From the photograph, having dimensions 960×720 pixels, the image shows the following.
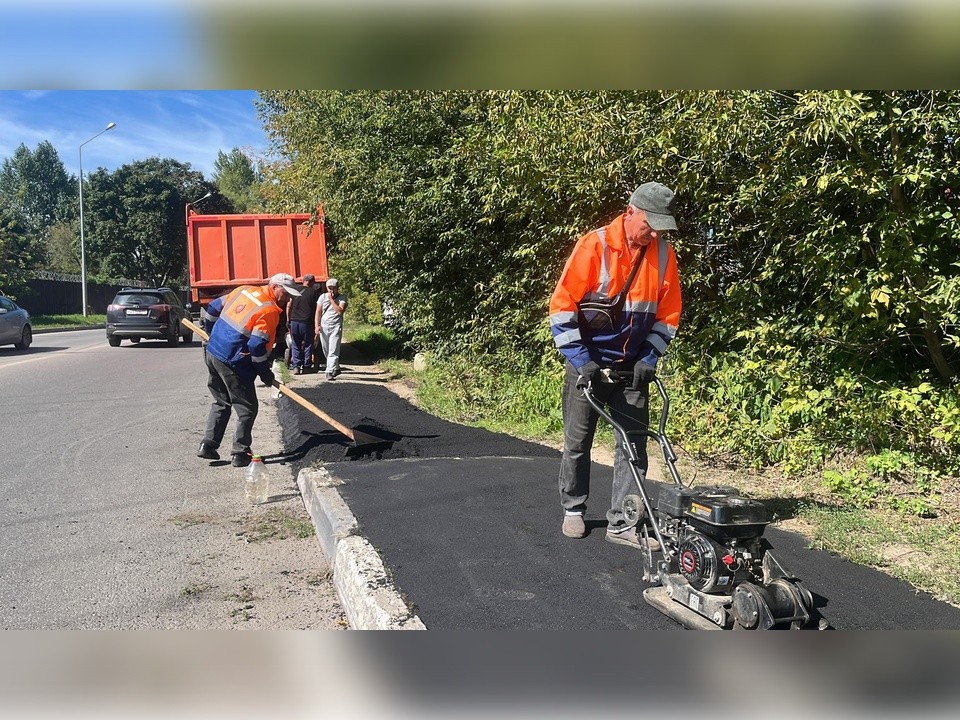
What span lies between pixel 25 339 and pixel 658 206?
16438mm

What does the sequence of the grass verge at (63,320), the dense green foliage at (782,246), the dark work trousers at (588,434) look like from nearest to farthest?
the dark work trousers at (588,434) → the dense green foliage at (782,246) → the grass verge at (63,320)

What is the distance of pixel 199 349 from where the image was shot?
18766 millimetres

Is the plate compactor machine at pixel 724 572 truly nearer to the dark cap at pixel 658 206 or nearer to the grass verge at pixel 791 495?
the grass verge at pixel 791 495

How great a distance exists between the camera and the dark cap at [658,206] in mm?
3729

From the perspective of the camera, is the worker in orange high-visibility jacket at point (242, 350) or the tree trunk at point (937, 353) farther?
the worker in orange high-visibility jacket at point (242, 350)

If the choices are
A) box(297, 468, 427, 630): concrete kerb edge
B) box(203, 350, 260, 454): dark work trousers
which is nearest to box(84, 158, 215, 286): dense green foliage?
box(203, 350, 260, 454): dark work trousers

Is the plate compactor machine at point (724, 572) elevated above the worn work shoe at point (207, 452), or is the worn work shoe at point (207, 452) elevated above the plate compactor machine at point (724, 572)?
the plate compactor machine at point (724, 572)

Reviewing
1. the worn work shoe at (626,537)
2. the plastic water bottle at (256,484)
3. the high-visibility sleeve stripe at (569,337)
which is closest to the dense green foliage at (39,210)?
the plastic water bottle at (256,484)

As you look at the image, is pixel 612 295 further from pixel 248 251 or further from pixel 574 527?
pixel 248 251

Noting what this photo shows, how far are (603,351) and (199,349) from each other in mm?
16649

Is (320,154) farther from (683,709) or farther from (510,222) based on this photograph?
(683,709)

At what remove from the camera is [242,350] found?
668cm

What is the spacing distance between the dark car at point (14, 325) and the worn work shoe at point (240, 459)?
10.7 m

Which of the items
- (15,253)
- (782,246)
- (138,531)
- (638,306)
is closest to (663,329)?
(638,306)
